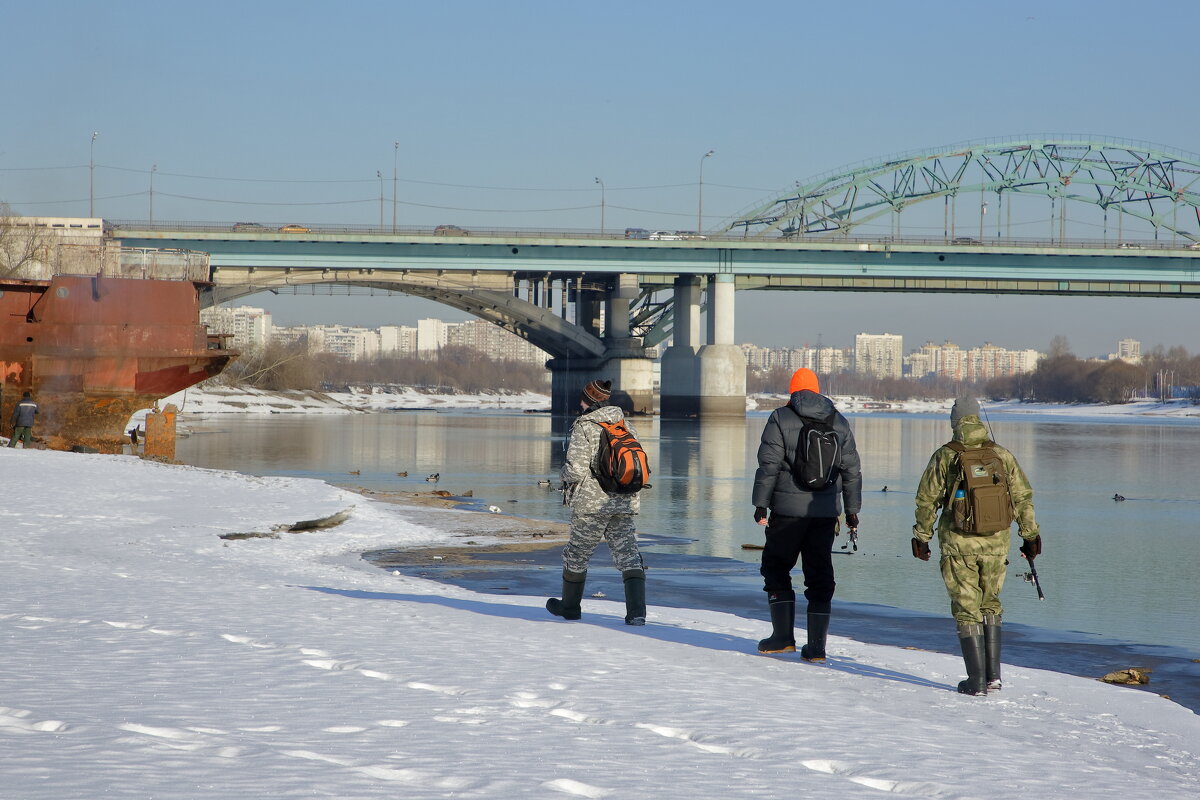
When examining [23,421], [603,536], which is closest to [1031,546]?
[603,536]

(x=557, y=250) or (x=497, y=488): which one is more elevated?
(x=557, y=250)

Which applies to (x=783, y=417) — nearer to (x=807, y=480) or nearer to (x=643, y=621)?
(x=807, y=480)

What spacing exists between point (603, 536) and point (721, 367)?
64055 mm

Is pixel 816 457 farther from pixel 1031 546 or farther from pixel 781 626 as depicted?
pixel 1031 546

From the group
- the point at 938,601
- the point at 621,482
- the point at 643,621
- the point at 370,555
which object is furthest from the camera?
the point at 370,555

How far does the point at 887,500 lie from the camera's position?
23703mm

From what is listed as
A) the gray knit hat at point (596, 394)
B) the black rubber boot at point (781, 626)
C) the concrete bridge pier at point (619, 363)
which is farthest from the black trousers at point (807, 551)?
the concrete bridge pier at point (619, 363)

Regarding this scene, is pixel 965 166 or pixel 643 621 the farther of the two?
pixel 965 166

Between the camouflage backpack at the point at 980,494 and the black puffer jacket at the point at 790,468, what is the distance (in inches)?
29.5

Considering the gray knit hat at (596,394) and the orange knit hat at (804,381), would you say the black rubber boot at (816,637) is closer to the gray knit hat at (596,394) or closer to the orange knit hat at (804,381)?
the orange knit hat at (804,381)

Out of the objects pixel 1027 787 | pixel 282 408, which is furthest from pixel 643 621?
pixel 282 408

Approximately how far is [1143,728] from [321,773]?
4248 millimetres

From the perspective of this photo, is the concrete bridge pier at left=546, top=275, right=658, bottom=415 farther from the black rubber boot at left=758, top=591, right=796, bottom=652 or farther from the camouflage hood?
the camouflage hood

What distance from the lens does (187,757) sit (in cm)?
443
